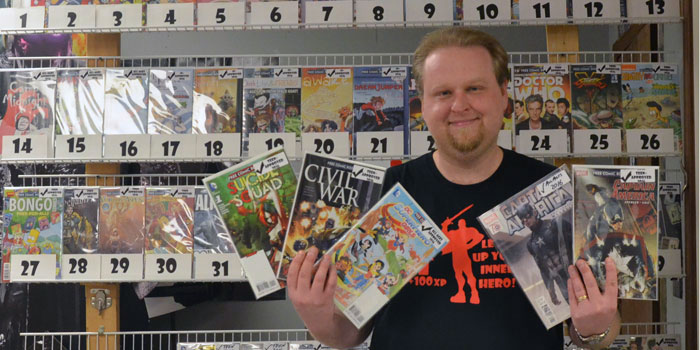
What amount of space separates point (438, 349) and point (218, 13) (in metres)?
1.68

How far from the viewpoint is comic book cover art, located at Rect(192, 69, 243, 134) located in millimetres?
2711

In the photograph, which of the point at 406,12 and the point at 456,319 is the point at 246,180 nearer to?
the point at 456,319

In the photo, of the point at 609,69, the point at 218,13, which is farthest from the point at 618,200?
the point at 218,13

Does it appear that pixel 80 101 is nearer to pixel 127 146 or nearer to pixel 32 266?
pixel 127 146

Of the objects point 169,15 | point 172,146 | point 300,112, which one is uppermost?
point 169,15

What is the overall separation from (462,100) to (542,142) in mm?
1118

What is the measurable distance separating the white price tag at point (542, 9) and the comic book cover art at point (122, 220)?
5.57ft

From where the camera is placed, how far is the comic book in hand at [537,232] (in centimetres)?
156

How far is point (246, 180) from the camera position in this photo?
1.72 metres

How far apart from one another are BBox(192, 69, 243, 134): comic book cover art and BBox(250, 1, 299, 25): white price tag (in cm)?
23

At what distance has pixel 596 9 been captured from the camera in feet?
8.73

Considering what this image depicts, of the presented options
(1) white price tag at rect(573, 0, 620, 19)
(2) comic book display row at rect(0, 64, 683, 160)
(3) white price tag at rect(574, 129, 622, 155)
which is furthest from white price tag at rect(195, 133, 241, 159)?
(1) white price tag at rect(573, 0, 620, 19)

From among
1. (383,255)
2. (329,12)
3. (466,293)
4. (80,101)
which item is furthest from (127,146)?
(466,293)

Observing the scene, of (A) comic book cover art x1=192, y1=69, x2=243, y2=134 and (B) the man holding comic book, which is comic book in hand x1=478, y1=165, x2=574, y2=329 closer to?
(B) the man holding comic book
